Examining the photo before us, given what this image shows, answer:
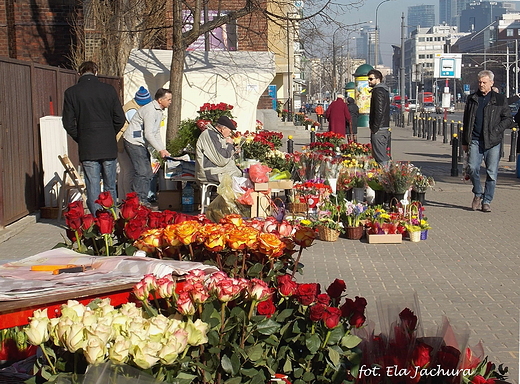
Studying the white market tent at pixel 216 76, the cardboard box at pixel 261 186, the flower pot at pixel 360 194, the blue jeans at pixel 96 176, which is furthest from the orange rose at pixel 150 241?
the white market tent at pixel 216 76

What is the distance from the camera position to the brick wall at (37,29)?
70.9 ft

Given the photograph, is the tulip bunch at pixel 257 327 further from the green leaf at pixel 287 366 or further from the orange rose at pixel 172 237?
the orange rose at pixel 172 237

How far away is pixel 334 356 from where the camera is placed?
3.45 m

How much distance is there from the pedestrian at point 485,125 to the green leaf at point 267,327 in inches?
351

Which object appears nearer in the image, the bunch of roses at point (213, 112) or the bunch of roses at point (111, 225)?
the bunch of roses at point (111, 225)

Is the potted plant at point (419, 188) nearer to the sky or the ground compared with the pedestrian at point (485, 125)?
nearer to the ground

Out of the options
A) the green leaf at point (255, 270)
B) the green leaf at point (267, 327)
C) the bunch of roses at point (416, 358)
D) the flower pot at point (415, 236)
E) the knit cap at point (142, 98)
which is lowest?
the flower pot at point (415, 236)

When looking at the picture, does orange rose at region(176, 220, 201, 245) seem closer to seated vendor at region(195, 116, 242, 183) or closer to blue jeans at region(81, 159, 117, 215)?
blue jeans at region(81, 159, 117, 215)

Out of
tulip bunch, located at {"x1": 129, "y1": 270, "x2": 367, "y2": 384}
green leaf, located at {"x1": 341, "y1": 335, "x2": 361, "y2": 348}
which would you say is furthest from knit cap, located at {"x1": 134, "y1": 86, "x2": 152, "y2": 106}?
green leaf, located at {"x1": 341, "y1": 335, "x2": 361, "y2": 348}

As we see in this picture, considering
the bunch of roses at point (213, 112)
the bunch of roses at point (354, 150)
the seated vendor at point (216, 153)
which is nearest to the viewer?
the seated vendor at point (216, 153)

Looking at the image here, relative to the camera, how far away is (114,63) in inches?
878

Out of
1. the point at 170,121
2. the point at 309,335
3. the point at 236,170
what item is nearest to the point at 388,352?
the point at 309,335

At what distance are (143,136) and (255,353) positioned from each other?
8441 mm

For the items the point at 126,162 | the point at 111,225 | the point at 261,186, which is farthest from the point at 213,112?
the point at 111,225
